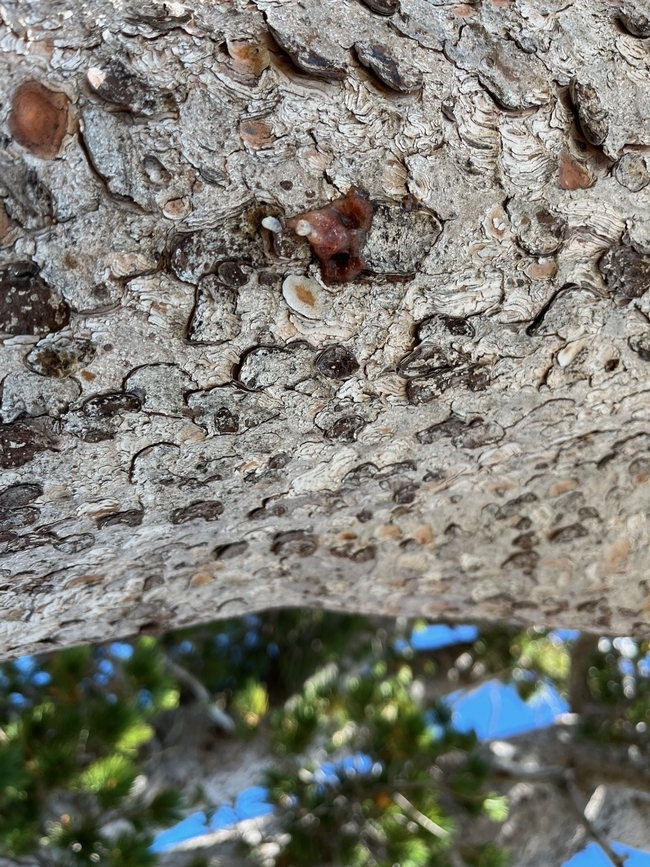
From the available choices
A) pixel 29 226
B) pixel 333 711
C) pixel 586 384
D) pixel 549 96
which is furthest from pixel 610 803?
pixel 29 226

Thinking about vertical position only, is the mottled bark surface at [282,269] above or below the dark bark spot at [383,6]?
below

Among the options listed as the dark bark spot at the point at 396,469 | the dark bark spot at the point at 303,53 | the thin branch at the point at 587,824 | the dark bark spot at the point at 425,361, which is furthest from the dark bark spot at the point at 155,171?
the thin branch at the point at 587,824

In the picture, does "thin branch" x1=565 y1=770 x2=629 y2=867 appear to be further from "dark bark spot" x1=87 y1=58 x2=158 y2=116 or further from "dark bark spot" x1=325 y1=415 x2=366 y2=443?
"dark bark spot" x1=87 y1=58 x2=158 y2=116

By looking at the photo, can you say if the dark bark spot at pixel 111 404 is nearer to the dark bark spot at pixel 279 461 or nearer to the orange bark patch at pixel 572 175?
the dark bark spot at pixel 279 461

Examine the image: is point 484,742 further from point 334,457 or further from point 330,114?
point 330,114

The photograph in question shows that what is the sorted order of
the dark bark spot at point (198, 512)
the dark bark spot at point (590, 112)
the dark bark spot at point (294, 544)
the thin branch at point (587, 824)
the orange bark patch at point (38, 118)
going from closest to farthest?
the orange bark patch at point (38, 118)
the dark bark spot at point (590, 112)
the dark bark spot at point (198, 512)
the dark bark spot at point (294, 544)
the thin branch at point (587, 824)
